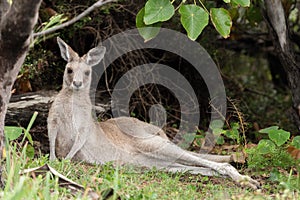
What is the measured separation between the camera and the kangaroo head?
6.46 meters

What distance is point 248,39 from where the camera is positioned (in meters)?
10.2

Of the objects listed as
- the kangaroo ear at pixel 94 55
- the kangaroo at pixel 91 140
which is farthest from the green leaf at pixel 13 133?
the kangaroo ear at pixel 94 55

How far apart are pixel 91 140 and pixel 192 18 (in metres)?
2.11

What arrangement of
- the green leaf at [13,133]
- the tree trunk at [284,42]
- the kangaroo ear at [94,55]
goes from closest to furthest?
the green leaf at [13,133] < the kangaroo ear at [94,55] < the tree trunk at [284,42]

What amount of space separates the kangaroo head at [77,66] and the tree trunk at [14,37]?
2408 millimetres

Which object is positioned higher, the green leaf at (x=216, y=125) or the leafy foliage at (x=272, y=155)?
the leafy foliage at (x=272, y=155)

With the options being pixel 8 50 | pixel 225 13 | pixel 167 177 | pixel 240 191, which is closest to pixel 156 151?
pixel 167 177

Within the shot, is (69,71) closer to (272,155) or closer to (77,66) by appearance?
(77,66)

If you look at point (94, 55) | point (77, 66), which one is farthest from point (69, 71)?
point (94, 55)

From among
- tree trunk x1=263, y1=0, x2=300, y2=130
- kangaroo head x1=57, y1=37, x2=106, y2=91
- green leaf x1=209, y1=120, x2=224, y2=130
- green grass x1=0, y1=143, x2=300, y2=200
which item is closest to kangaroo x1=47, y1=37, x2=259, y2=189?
kangaroo head x1=57, y1=37, x2=106, y2=91

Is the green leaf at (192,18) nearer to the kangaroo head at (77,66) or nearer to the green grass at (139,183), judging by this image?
the green grass at (139,183)

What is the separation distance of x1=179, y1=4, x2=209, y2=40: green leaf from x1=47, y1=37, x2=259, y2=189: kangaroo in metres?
1.74

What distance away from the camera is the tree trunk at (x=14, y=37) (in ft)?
11.7

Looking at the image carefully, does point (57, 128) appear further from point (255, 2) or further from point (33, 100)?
point (255, 2)
